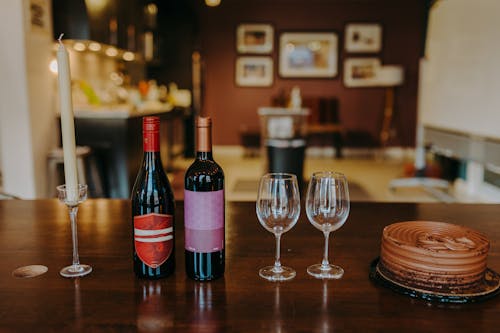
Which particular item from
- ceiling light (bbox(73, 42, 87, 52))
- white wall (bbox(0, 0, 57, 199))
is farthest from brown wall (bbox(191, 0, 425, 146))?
white wall (bbox(0, 0, 57, 199))

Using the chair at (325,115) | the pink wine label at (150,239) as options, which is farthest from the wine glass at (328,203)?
the chair at (325,115)

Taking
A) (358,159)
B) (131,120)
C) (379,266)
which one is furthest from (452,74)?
(379,266)

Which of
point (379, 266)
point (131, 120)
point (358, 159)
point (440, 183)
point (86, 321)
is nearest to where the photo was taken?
point (86, 321)

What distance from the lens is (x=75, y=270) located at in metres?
0.92

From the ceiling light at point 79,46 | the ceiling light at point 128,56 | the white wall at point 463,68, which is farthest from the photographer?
the ceiling light at point 128,56

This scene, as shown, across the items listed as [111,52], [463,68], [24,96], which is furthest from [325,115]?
[24,96]

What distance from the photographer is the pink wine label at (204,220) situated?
2.82 feet

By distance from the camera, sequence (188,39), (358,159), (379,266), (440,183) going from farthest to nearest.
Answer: (358,159)
(188,39)
(440,183)
(379,266)

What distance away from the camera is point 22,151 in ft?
12.3

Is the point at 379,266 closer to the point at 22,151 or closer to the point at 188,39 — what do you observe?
the point at 22,151

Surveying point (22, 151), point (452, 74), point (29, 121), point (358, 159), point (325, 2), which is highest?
point (325, 2)

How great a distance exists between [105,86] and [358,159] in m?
4.94

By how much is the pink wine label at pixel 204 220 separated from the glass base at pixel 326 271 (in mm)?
193

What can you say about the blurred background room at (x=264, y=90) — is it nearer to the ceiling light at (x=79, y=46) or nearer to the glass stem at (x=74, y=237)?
the ceiling light at (x=79, y=46)
